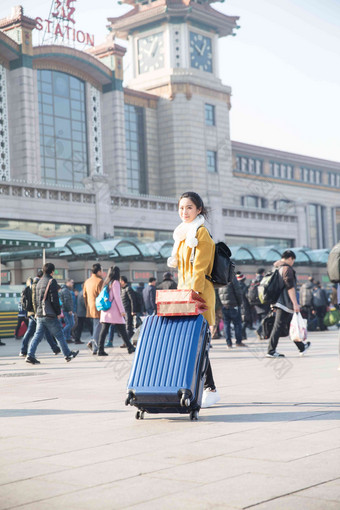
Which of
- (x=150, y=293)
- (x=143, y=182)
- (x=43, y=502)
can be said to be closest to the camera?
(x=43, y=502)

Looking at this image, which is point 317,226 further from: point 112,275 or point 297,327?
point 297,327

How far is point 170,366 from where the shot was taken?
20.1 ft

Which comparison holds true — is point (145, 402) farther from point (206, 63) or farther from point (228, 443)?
point (206, 63)

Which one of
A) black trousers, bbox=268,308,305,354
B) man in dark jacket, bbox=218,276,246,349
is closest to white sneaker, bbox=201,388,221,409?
black trousers, bbox=268,308,305,354

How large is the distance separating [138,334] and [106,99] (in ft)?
147

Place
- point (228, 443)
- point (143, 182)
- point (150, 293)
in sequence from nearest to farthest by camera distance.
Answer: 1. point (228, 443)
2. point (150, 293)
3. point (143, 182)

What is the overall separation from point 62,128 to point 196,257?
4221 centimetres

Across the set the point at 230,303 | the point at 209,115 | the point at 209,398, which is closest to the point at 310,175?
the point at 209,115

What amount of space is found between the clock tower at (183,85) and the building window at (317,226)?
1343 centimetres

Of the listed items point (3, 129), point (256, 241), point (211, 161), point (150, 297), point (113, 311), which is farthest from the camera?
point (211, 161)

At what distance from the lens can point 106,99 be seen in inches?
1976

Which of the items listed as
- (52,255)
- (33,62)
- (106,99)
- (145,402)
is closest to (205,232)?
(145,402)

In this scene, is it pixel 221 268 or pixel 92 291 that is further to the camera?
pixel 92 291

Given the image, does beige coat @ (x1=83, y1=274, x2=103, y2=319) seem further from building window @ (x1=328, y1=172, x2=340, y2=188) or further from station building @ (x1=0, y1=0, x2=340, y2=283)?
building window @ (x1=328, y1=172, x2=340, y2=188)
